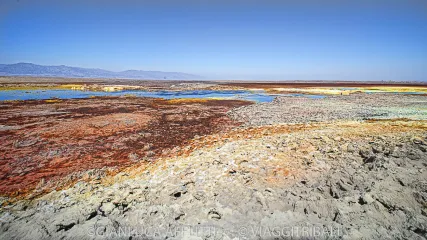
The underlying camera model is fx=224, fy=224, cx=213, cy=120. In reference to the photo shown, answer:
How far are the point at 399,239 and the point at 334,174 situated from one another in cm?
245

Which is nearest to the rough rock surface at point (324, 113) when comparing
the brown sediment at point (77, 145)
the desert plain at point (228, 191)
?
the brown sediment at point (77, 145)

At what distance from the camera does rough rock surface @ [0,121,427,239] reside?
466 cm

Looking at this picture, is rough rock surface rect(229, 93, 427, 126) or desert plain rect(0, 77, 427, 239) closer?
desert plain rect(0, 77, 427, 239)

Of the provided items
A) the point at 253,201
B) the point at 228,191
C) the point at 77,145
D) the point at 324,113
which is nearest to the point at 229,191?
the point at 228,191

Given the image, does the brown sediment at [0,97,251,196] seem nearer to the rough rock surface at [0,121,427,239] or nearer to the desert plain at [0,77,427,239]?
the desert plain at [0,77,427,239]

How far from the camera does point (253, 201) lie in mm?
5566

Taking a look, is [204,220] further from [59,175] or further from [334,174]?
[59,175]

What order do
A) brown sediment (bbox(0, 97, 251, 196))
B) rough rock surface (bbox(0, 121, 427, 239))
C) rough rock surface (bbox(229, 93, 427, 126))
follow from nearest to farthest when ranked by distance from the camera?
rough rock surface (bbox(0, 121, 427, 239)) < brown sediment (bbox(0, 97, 251, 196)) < rough rock surface (bbox(229, 93, 427, 126))

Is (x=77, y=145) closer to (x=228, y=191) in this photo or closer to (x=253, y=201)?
(x=228, y=191)

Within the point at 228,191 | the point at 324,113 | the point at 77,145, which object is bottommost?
the point at 77,145

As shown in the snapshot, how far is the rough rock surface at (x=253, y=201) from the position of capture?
4656 millimetres

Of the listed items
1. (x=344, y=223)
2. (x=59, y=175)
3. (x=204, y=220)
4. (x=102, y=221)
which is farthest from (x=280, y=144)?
(x=59, y=175)

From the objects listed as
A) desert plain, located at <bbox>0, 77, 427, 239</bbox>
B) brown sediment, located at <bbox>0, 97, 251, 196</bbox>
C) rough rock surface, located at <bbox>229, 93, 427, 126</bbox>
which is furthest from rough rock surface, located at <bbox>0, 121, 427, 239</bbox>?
rough rock surface, located at <bbox>229, 93, 427, 126</bbox>

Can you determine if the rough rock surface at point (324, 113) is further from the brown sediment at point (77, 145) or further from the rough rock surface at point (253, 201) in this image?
the rough rock surface at point (253, 201)
